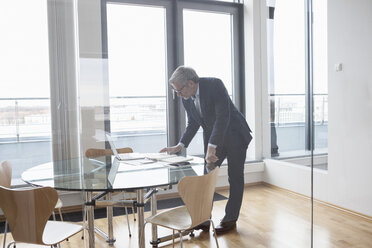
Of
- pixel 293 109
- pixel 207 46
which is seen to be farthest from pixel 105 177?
pixel 207 46

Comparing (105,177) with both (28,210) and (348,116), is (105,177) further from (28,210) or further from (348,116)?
(348,116)

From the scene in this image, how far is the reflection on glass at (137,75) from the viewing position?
1944 mm

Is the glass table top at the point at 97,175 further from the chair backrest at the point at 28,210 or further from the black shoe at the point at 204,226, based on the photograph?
the black shoe at the point at 204,226

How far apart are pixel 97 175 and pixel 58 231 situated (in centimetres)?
35

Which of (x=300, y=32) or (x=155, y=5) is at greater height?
(x=155, y=5)

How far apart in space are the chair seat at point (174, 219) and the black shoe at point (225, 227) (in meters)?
0.18

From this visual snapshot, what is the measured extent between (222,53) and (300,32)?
0.64 metres

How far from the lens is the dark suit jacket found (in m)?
1.89

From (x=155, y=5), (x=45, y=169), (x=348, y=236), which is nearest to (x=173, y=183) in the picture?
(x=45, y=169)

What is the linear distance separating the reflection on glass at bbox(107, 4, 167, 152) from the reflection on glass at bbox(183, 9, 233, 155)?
19 cm

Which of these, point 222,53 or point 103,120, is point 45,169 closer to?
point 103,120

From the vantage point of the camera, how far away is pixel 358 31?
67.7 inches

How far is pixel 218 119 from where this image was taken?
1931 millimetres

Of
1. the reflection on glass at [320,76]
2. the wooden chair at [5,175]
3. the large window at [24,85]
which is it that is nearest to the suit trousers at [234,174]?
the reflection on glass at [320,76]
